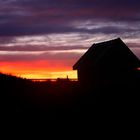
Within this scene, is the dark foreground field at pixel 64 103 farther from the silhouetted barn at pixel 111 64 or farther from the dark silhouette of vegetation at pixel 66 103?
the silhouetted barn at pixel 111 64

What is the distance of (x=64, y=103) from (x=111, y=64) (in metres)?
17.4

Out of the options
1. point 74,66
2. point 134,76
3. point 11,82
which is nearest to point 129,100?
point 11,82

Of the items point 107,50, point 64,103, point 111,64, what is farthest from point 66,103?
point 107,50

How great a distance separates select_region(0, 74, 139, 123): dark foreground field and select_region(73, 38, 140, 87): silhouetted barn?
47.7 feet

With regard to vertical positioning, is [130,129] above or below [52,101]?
below

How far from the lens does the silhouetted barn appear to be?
31.2m

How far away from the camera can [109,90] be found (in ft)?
53.8

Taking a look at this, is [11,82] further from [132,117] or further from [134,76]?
[134,76]

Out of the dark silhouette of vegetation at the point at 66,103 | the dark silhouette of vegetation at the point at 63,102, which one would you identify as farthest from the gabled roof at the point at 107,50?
the dark silhouette of vegetation at the point at 63,102

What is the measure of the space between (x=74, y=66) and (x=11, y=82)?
22080mm

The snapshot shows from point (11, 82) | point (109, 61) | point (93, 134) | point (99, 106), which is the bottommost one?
point (93, 134)

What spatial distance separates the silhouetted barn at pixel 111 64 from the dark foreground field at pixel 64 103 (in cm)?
1455

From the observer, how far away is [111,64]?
31406 millimetres

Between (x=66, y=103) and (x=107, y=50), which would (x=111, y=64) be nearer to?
(x=107, y=50)
